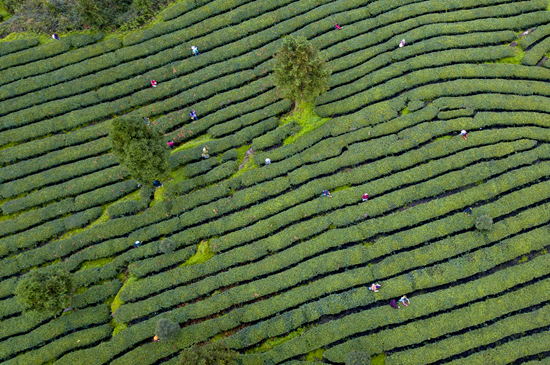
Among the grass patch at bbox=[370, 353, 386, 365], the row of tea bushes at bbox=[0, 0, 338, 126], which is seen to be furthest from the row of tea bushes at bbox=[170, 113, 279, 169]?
the grass patch at bbox=[370, 353, 386, 365]

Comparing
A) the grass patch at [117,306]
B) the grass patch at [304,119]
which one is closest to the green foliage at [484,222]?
the grass patch at [304,119]

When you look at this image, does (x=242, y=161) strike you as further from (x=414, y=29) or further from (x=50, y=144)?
(x=414, y=29)

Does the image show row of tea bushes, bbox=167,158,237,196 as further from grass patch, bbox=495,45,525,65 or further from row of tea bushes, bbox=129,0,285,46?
grass patch, bbox=495,45,525,65

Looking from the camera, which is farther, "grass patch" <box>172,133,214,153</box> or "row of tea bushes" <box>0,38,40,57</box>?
"row of tea bushes" <box>0,38,40,57</box>

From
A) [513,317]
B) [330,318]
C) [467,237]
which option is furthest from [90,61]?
Result: [513,317]

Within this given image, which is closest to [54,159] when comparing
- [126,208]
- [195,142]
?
[126,208]

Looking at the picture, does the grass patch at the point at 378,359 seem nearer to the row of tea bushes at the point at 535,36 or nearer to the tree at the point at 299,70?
the tree at the point at 299,70
